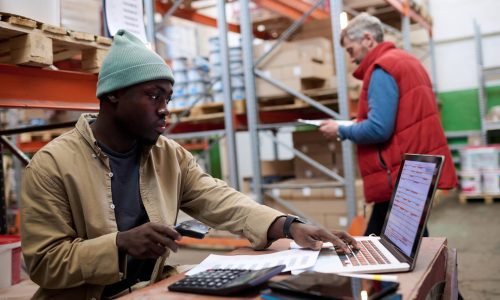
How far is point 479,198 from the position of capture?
851 cm

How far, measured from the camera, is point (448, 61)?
33.0 feet

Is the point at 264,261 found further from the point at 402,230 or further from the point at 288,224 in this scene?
the point at 402,230

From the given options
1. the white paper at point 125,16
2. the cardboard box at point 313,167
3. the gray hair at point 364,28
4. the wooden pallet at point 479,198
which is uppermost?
the white paper at point 125,16

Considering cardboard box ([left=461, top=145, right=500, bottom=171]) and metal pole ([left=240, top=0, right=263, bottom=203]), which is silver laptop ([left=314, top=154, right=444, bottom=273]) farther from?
cardboard box ([left=461, top=145, right=500, bottom=171])

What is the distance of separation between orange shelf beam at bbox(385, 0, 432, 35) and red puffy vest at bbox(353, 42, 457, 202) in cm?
356

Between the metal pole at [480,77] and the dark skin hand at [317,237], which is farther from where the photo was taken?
the metal pole at [480,77]

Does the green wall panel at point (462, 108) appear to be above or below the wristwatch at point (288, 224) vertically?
above

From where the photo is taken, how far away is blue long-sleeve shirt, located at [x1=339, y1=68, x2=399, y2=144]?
309 centimetres

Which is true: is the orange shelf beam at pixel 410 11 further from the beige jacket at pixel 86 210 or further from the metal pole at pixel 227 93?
the beige jacket at pixel 86 210

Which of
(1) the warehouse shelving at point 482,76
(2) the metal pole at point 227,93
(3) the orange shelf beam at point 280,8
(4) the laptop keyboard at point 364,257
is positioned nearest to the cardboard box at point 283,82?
(2) the metal pole at point 227,93

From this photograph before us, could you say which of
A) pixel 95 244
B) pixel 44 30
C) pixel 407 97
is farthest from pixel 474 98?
pixel 95 244

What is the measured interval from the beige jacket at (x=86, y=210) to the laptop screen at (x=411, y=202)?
18.5 inches

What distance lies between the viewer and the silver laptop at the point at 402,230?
1.47m

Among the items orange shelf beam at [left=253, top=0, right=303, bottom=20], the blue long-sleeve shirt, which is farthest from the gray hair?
orange shelf beam at [left=253, top=0, right=303, bottom=20]
